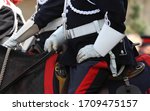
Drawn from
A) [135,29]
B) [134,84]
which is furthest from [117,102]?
[135,29]

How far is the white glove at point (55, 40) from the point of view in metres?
4.35

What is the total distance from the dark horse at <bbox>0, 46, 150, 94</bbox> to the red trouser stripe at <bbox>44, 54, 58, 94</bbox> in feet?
Result: 0.09

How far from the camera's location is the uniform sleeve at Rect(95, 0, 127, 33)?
3990mm

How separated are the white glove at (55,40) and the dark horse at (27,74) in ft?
0.22

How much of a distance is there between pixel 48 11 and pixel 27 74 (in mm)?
539

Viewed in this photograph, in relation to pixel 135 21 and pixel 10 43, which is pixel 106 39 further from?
pixel 135 21

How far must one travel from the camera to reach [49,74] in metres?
4.30

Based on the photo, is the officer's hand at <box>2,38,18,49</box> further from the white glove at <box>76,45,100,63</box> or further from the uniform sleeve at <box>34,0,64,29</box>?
the white glove at <box>76,45,100,63</box>

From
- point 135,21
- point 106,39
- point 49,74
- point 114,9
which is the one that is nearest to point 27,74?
point 49,74

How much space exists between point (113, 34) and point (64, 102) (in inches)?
21.2

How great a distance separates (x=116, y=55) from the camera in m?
4.12

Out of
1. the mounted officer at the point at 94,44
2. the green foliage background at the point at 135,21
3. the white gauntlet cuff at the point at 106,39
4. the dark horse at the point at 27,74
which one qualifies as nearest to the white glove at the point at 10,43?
the dark horse at the point at 27,74

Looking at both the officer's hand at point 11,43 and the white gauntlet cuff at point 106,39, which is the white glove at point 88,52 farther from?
the officer's hand at point 11,43

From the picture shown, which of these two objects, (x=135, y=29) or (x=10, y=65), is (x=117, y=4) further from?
(x=135, y=29)
